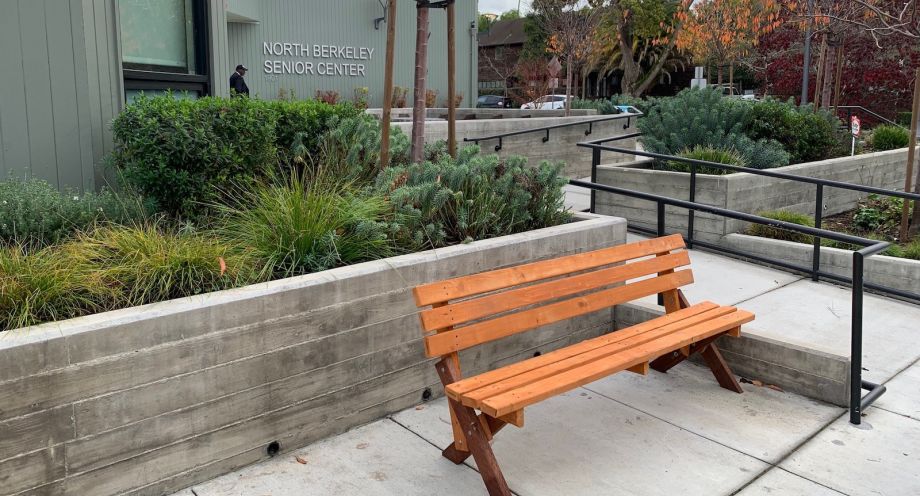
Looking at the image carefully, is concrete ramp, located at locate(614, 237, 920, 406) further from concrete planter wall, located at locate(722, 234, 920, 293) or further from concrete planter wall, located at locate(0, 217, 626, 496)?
concrete planter wall, located at locate(0, 217, 626, 496)

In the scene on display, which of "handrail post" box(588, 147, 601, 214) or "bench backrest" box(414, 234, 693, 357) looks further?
"handrail post" box(588, 147, 601, 214)

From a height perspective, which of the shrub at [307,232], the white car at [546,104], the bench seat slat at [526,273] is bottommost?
the bench seat slat at [526,273]

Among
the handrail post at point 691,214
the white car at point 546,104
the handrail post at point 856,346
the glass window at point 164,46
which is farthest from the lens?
the white car at point 546,104

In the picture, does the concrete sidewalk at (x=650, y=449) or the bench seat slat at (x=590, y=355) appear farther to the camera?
the concrete sidewalk at (x=650, y=449)

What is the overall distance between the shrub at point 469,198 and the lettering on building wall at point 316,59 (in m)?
16.1

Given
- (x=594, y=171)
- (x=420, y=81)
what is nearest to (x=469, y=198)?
(x=420, y=81)

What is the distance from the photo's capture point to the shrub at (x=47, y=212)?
15.5 feet

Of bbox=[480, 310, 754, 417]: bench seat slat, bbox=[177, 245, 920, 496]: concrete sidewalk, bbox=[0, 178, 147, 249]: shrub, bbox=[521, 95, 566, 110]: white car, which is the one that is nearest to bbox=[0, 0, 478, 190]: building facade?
bbox=[0, 178, 147, 249]: shrub

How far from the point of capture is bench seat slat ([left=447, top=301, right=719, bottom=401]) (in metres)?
3.61

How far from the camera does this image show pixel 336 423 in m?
4.30

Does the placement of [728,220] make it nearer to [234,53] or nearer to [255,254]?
[255,254]

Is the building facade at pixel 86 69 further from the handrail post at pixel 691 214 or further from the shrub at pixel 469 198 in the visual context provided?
the handrail post at pixel 691 214

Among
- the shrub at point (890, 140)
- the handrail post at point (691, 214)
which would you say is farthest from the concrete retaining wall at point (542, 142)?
the handrail post at point (691, 214)

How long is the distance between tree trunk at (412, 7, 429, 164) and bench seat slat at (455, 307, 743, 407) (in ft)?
9.20
